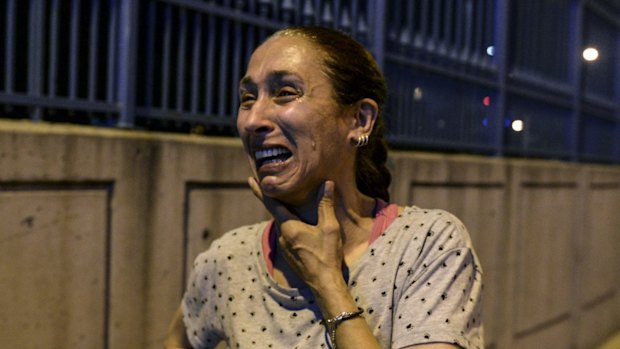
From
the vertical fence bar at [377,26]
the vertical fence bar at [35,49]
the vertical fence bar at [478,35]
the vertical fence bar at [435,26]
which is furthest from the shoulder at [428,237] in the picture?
the vertical fence bar at [478,35]

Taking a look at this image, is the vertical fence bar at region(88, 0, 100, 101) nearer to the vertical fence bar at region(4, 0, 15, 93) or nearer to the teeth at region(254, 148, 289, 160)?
the vertical fence bar at region(4, 0, 15, 93)

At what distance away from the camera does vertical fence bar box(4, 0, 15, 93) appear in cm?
280

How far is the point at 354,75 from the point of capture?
1986 millimetres

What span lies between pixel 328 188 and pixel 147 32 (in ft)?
5.52

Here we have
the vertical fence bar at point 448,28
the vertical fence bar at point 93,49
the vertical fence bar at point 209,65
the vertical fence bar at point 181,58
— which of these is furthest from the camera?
the vertical fence bar at point 448,28

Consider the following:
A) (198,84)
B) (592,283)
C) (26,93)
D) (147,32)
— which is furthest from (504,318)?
(26,93)

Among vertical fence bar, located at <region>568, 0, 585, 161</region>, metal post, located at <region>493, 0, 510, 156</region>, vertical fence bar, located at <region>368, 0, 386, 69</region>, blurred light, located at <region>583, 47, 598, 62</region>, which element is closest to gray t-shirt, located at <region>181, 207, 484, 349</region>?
vertical fence bar, located at <region>368, 0, 386, 69</region>

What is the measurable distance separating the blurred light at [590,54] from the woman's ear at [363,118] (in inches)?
277

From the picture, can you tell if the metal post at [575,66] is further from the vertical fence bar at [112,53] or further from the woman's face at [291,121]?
the woman's face at [291,121]

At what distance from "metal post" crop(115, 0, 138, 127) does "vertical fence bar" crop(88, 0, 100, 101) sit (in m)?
0.09

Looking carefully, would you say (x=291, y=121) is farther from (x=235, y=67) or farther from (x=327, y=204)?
(x=235, y=67)

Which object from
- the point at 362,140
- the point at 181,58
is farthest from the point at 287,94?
the point at 181,58

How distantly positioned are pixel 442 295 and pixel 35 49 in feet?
5.94

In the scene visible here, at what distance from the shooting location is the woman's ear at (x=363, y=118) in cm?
202
